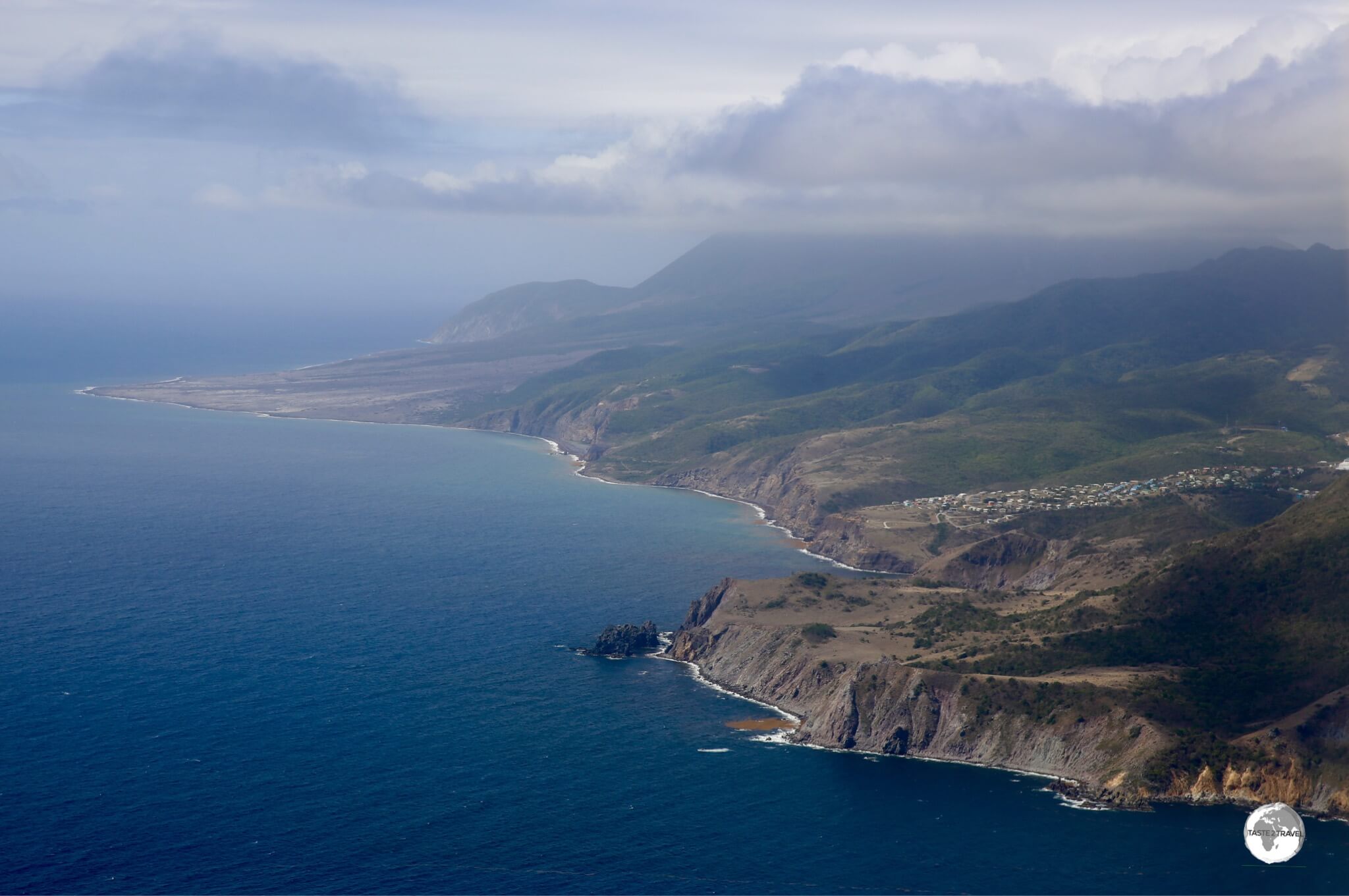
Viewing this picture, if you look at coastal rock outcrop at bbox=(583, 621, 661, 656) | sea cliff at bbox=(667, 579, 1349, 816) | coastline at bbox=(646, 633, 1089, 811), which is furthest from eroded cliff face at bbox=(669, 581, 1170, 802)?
coastal rock outcrop at bbox=(583, 621, 661, 656)

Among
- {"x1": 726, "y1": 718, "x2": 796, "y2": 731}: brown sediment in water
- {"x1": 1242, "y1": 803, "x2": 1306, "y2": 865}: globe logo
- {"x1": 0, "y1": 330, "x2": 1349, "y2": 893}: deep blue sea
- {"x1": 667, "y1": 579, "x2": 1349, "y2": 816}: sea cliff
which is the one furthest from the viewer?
{"x1": 726, "y1": 718, "x2": 796, "y2": 731}: brown sediment in water

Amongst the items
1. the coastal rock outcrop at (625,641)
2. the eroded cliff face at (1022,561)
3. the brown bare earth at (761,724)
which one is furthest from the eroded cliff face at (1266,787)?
the coastal rock outcrop at (625,641)

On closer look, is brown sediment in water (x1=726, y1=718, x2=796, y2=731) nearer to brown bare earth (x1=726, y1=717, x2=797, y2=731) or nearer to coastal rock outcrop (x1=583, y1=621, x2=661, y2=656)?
brown bare earth (x1=726, y1=717, x2=797, y2=731)

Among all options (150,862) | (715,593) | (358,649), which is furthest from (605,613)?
(150,862)

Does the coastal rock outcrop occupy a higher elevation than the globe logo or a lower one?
higher

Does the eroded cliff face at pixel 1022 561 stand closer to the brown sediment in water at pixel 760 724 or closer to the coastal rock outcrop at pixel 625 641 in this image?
the coastal rock outcrop at pixel 625 641

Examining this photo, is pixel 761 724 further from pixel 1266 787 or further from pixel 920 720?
pixel 1266 787
